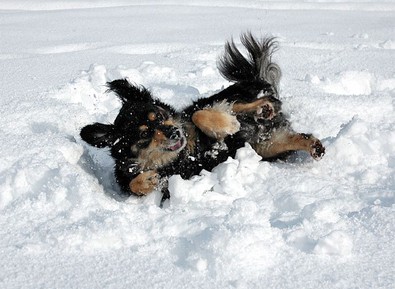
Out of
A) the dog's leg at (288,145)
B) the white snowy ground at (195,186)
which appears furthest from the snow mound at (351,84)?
the dog's leg at (288,145)

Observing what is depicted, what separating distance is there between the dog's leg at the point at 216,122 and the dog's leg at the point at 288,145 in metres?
0.30

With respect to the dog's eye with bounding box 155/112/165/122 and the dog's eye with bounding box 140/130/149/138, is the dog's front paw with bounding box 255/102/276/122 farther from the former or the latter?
the dog's eye with bounding box 140/130/149/138

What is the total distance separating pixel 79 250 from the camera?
8.59 feet

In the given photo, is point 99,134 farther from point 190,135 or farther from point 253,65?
point 253,65

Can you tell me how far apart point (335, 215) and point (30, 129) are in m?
2.50

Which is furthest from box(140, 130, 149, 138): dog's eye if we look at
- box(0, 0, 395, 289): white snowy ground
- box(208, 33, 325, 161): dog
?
box(208, 33, 325, 161): dog

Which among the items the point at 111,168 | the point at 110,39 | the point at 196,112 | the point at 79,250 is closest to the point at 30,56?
the point at 110,39

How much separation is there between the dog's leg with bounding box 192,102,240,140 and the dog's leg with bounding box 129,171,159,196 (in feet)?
1.61

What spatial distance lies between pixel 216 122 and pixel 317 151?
2.15 feet

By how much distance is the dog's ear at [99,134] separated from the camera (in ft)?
12.5

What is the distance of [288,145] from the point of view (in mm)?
3955

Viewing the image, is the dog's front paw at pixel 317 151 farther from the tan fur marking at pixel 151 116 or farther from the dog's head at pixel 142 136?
the tan fur marking at pixel 151 116

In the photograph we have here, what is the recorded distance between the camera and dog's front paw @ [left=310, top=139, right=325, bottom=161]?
3.72 m

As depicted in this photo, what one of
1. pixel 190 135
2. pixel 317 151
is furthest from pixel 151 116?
pixel 317 151
